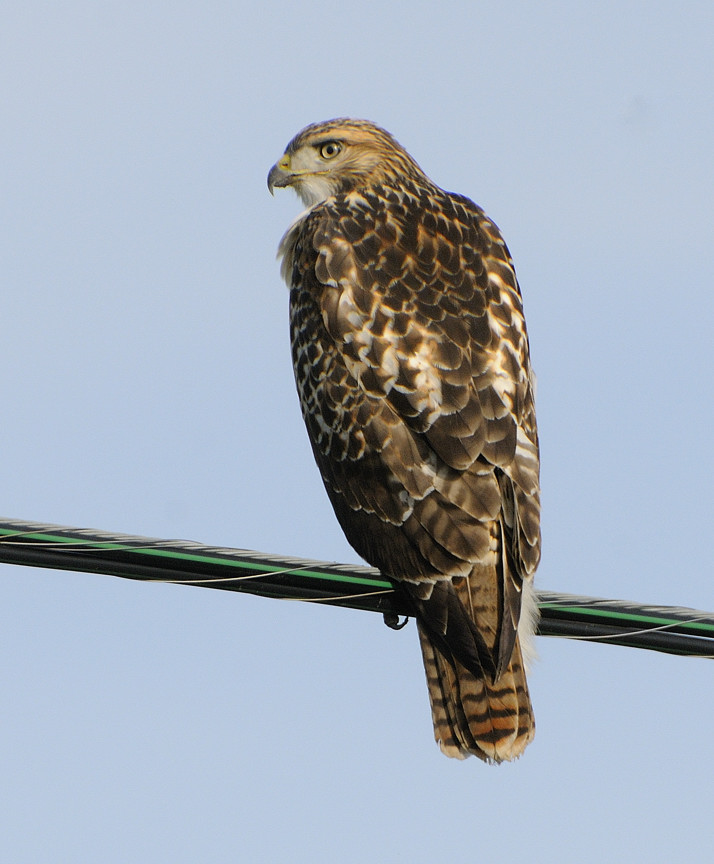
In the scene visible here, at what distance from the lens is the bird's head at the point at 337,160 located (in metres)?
7.89

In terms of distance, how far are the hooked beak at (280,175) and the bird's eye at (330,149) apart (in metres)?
0.23

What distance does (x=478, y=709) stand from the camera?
5559 millimetres

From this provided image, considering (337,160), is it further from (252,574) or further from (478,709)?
(252,574)

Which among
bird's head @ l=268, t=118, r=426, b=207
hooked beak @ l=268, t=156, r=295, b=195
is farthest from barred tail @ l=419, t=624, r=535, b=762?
hooked beak @ l=268, t=156, r=295, b=195

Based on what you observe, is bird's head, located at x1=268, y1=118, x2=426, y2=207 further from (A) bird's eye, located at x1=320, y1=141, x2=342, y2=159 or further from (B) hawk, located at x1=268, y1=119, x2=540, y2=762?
(B) hawk, located at x1=268, y1=119, x2=540, y2=762

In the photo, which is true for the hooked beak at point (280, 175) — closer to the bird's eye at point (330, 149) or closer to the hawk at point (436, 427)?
the bird's eye at point (330, 149)

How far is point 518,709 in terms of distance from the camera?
18.3ft

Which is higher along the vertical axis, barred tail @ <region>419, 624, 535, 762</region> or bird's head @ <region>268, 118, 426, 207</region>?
bird's head @ <region>268, 118, 426, 207</region>

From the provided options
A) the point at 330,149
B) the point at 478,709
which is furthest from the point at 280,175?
the point at 478,709

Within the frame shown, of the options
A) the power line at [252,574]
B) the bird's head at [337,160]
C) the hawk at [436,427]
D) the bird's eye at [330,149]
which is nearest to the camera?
the power line at [252,574]

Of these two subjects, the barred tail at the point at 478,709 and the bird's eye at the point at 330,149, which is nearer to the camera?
the barred tail at the point at 478,709

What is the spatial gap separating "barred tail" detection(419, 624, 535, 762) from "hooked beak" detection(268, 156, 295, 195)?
346 cm

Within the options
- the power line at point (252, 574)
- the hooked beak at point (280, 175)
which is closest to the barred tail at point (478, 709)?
the power line at point (252, 574)

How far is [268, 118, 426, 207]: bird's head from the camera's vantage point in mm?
7887
